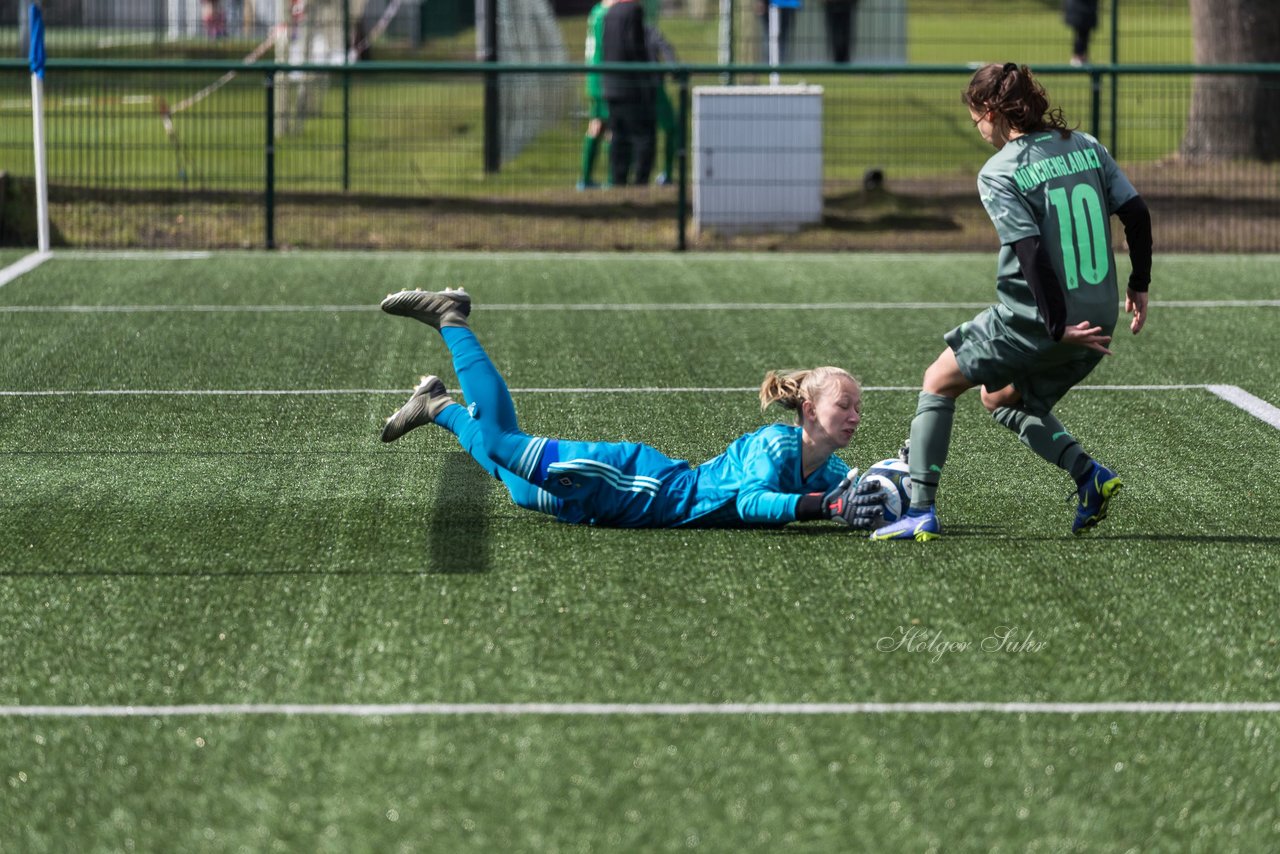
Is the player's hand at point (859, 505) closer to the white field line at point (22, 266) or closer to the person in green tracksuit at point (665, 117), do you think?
the white field line at point (22, 266)

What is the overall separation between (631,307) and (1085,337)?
20.1ft

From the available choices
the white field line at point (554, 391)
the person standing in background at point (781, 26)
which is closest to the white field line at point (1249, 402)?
the white field line at point (554, 391)

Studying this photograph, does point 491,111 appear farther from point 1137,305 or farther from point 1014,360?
point 1014,360

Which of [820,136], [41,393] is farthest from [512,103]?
[41,393]

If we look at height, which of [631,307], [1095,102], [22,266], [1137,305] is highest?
[1095,102]

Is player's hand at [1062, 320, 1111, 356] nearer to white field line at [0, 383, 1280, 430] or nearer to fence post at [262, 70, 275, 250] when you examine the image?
white field line at [0, 383, 1280, 430]

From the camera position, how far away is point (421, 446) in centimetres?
721

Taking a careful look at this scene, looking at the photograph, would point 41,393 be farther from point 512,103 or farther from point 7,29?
point 7,29

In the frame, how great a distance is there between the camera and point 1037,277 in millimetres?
5191

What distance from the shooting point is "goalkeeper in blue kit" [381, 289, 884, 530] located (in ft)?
18.5

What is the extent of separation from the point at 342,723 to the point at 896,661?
1.33 metres

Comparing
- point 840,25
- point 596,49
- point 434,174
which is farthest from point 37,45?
point 840,25

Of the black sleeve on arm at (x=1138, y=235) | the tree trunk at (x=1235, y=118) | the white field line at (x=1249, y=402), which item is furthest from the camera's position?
the tree trunk at (x=1235, y=118)

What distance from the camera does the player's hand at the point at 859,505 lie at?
18.4 ft
